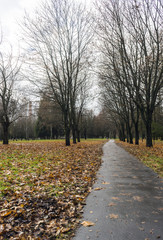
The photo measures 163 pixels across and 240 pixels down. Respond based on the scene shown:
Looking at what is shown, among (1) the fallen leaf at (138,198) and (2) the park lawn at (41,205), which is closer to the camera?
(2) the park lawn at (41,205)

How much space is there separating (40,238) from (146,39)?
17034 mm

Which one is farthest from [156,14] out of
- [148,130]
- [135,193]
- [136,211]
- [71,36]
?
[136,211]

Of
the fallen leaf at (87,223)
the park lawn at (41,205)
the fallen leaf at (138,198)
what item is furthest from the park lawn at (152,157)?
the fallen leaf at (87,223)

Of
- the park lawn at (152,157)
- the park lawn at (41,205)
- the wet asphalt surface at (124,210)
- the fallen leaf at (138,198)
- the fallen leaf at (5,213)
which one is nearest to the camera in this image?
the wet asphalt surface at (124,210)

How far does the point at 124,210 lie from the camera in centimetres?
405

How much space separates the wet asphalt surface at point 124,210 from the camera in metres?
3.11

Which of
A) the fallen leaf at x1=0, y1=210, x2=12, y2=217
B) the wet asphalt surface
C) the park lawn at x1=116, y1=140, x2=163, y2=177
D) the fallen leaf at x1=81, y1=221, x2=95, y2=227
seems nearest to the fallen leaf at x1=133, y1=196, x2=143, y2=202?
the wet asphalt surface

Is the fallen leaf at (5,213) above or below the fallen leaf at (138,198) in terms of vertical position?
above

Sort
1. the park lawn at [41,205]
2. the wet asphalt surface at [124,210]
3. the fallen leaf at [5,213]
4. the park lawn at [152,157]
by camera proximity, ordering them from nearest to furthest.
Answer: the wet asphalt surface at [124,210], the park lawn at [41,205], the fallen leaf at [5,213], the park lawn at [152,157]

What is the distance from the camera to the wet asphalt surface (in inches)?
122

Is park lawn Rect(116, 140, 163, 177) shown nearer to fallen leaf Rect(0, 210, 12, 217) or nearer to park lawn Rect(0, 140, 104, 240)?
park lawn Rect(0, 140, 104, 240)

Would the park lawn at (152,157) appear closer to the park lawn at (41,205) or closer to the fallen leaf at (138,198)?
the fallen leaf at (138,198)

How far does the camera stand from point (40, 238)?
10.0ft

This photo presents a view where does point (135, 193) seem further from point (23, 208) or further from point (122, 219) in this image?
point (23, 208)
